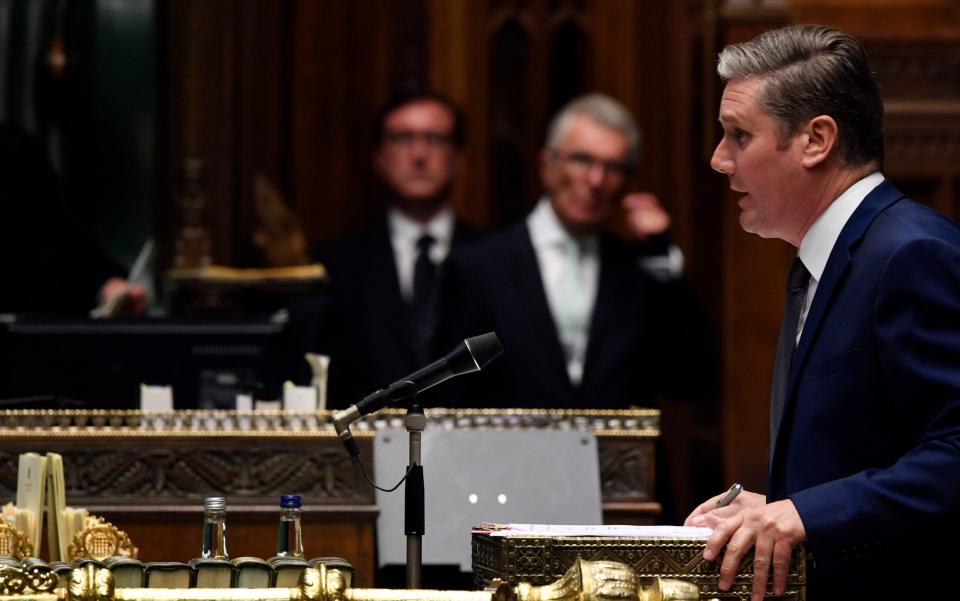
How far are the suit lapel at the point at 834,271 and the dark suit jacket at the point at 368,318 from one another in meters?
2.25

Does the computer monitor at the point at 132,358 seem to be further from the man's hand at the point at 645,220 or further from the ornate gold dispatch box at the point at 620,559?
the ornate gold dispatch box at the point at 620,559

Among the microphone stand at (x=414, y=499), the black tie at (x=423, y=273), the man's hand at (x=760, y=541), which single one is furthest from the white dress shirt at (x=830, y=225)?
the black tie at (x=423, y=273)

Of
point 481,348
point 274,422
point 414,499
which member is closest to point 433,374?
point 481,348

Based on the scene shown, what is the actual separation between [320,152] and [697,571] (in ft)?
13.7

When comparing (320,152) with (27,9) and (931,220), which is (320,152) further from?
(931,220)

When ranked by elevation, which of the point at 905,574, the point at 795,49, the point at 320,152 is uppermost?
the point at 320,152

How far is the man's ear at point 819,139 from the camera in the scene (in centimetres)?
258

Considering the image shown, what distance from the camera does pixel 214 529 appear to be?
8.83ft

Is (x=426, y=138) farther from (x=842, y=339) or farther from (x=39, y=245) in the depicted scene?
(x=842, y=339)

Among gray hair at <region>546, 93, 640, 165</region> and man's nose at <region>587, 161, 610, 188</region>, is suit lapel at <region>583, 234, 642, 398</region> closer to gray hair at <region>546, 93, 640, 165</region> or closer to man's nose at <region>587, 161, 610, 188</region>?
man's nose at <region>587, 161, 610, 188</region>

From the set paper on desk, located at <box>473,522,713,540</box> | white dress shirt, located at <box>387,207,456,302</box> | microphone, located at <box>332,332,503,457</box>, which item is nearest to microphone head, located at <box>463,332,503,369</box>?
microphone, located at <box>332,332,503,457</box>

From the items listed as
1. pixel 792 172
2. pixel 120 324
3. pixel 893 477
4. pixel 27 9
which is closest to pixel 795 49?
pixel 792 172

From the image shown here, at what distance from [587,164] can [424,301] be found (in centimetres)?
73

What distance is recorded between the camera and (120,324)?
4262 mm
